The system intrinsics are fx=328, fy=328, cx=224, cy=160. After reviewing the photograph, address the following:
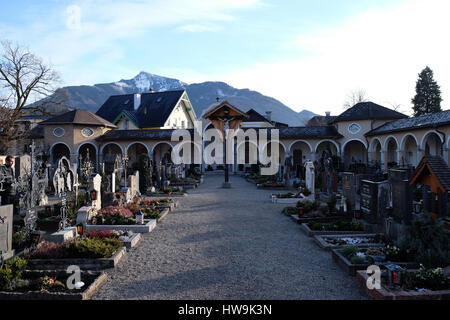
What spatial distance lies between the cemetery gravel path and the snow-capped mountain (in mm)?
83800

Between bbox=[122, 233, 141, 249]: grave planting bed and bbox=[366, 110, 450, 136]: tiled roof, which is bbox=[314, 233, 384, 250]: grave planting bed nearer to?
bbox=[122, 233, 141, 249]: grave planting bed

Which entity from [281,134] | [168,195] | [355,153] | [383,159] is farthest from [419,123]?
[168,195]

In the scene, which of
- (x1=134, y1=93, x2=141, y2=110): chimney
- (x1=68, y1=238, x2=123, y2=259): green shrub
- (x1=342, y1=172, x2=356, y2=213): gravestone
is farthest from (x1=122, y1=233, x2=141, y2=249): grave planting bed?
(x1=134, y1=93, x2=141, y2=110): chimney

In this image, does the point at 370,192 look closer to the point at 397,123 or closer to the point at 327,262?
the point at 327,262

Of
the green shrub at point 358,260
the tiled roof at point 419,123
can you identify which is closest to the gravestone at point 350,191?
the green shrub at point 358,260

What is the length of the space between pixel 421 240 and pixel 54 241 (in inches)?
304

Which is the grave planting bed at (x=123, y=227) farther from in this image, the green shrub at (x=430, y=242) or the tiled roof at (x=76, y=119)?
the tiled roof at (x=76, y=119)

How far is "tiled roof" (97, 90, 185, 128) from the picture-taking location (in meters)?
38.1

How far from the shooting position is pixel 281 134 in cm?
2939

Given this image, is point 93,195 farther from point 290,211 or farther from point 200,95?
point 200,95

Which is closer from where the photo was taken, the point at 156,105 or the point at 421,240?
the point at 421,240
